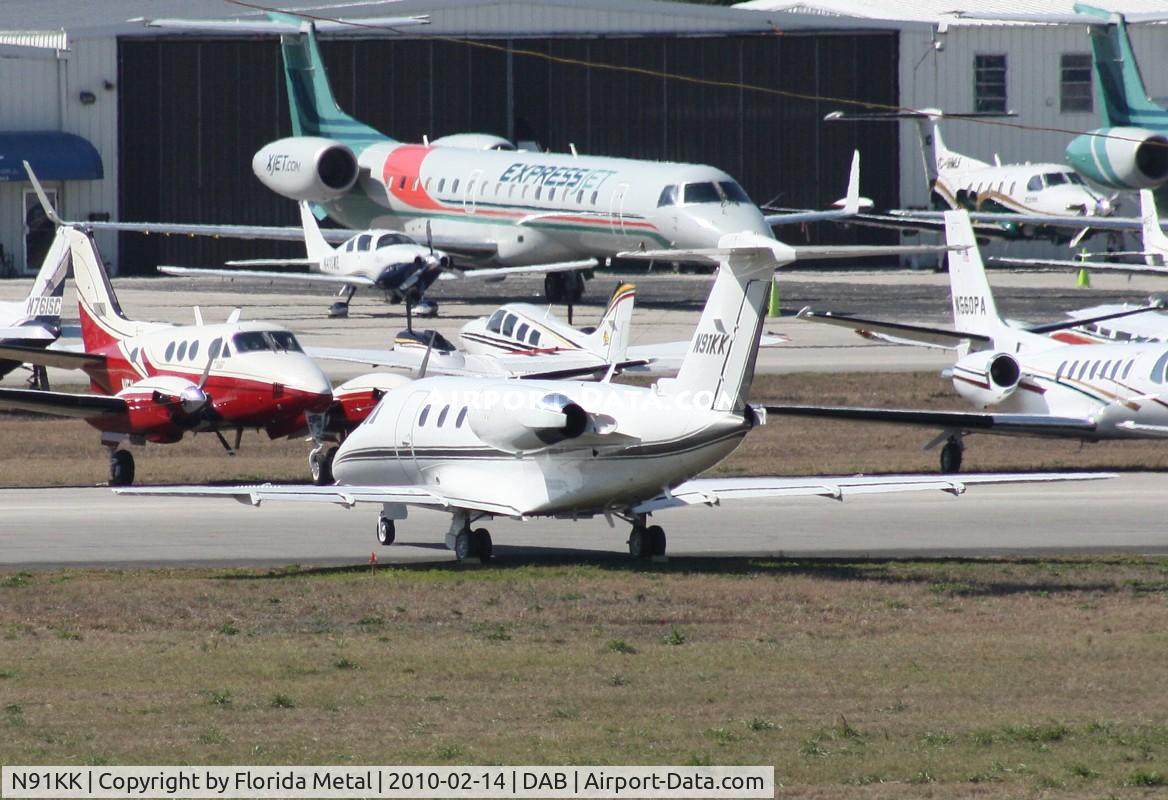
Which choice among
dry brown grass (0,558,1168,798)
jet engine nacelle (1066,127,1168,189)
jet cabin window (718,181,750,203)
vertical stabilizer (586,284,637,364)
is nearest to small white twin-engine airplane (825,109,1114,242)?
jet engine nacelle (1066,127,1168,189)

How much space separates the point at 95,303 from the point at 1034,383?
1388cm

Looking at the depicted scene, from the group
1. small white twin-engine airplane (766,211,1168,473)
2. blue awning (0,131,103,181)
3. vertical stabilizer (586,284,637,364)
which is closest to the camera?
small white twin-engine airplane (766,211,1168,473)

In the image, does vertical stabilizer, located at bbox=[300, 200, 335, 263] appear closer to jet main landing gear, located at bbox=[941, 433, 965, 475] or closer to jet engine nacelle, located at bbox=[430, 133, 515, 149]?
jet engine nacelle, located at bbox=[430, 133, 515, 149]

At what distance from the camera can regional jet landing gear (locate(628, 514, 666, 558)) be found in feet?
65.2

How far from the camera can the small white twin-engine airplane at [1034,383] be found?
26.5 m

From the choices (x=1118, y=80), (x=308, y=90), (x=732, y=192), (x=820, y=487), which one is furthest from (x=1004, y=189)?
(x=820, y=487)

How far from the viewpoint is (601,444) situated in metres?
18.7

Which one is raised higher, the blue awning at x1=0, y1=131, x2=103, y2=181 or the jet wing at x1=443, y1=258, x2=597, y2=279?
the blue awning at x1=0, y1=131, x2=103, y2=181

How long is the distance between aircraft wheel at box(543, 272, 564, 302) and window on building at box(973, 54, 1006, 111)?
23.2 meters

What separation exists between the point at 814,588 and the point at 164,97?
5205 cm

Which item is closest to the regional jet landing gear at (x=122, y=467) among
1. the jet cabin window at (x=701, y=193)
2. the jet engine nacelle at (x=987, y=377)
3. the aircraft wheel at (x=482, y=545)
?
the aircraft wheel at (x=482, y=545)

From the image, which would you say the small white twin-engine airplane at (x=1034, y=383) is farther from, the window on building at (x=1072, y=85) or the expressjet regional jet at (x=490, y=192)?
the window on building at (x=1072, y=85)

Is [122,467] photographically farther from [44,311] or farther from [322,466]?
A: [44,311]

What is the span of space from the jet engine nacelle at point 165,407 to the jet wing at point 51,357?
1.89 metres
